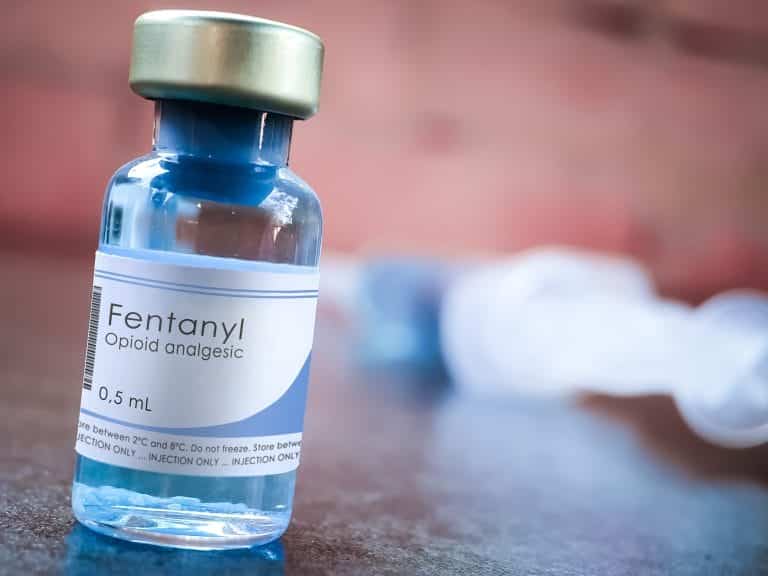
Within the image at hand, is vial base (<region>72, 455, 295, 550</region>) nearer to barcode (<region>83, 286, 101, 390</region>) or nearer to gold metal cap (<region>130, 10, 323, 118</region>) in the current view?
barcode (<region>83, 286, 101, 390</region>)

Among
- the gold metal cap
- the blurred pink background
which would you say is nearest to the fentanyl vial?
the gold metal cap

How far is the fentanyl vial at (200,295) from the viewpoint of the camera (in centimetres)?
42

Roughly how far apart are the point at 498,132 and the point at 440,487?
41.9 inches

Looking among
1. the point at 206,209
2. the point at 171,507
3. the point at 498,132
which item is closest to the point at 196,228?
the point at 206,209

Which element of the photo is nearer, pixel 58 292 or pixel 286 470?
pixel 286 470

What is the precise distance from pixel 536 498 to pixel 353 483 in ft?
0.37

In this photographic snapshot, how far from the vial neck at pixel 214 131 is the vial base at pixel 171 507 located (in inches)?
5.3

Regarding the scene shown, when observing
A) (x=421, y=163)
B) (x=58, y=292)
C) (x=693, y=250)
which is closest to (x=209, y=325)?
(x=58, y=292)

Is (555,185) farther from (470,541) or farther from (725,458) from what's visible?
(470,541)

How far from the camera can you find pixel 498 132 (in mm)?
1622

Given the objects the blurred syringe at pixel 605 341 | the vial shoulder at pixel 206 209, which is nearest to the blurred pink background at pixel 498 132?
the blurred syringe at pixel 605 341

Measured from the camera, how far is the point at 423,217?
1.62 metres

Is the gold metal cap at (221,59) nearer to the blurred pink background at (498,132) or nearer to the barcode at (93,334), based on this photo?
the barcode at (93,334)

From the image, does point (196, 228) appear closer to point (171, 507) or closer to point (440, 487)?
point (171, 507)
